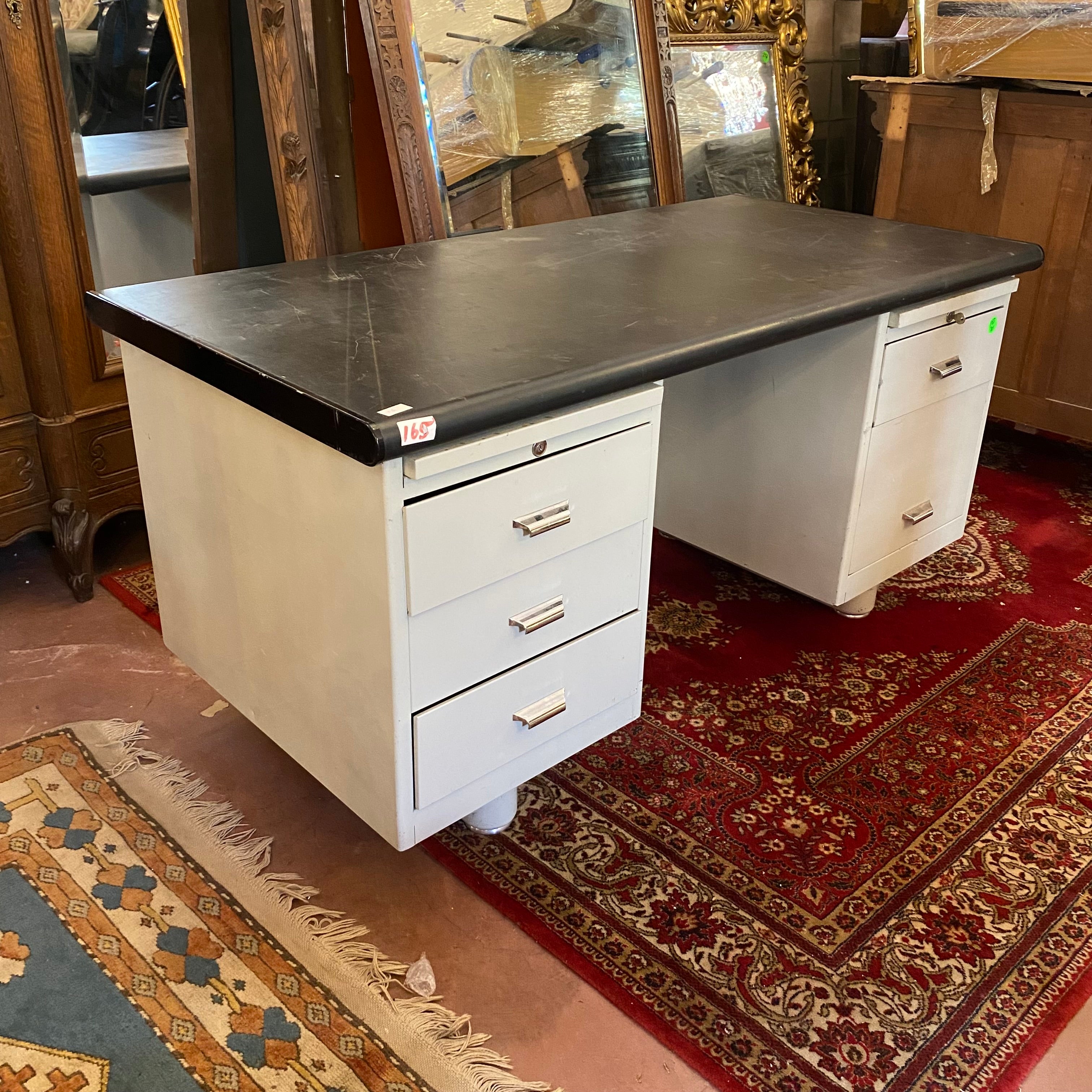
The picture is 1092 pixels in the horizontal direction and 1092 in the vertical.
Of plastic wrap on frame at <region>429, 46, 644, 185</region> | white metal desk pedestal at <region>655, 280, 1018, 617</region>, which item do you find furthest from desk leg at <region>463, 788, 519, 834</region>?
plastic wrap on frame at <region>429, 46, 644, 185</region>

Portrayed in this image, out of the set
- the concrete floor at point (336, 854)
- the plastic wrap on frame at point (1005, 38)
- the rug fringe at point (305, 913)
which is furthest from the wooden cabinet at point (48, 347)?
the plastic wrap on frame at point (1005, 38)

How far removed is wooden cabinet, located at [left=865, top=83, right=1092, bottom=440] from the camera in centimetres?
263

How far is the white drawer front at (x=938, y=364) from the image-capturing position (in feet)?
6.07

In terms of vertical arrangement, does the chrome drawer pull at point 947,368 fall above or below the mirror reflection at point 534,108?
below

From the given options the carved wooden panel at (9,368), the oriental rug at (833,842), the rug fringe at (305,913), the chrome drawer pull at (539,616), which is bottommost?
the oriental rug at (833,842)

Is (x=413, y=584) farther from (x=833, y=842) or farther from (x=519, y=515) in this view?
(x=833, y=842)

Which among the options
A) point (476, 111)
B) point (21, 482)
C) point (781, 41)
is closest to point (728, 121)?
point (781, 41)

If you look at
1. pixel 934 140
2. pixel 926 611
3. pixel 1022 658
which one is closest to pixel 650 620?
pixel 926 611

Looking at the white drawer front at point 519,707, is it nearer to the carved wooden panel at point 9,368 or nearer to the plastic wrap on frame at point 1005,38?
the carved wooden panel at point 9,368

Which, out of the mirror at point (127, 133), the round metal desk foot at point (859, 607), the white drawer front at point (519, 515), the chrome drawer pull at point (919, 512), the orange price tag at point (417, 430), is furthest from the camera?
the round metal desk foot at point (859, 607)

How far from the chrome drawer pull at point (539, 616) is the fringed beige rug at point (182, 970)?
1.56 feet

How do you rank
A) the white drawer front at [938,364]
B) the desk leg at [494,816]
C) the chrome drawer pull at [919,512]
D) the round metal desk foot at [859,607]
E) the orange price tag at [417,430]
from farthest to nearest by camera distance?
the round metal desk foot at [859,607] → the chrome drawer pull at [919,512] → the white drawer front at [938,364] → the desk leg at [494,816] → the orange price tag at [417,430]

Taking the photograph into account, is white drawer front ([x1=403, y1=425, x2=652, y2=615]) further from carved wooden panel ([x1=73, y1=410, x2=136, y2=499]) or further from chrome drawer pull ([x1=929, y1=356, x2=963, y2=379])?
carved wooden panel ([x1=73, y1=410, x2=136, y2=499])

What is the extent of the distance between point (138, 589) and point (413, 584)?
4.17ft
